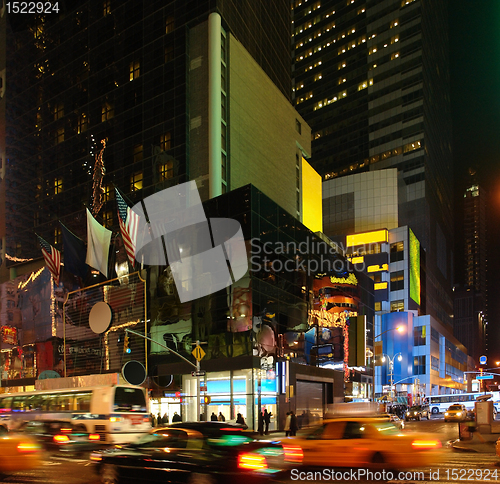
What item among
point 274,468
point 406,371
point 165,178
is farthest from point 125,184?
point 406,371

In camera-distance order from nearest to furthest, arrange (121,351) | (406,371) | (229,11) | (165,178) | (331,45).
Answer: (121,351) → (165,178) → (229,11) → (406,371) → (331,45)

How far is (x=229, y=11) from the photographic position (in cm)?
5944

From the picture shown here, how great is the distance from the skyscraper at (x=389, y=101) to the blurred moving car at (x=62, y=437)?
355 feet

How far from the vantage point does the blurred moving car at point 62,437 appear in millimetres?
23281

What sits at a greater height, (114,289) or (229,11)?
(229,11)

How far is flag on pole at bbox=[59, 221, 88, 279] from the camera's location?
170 feet

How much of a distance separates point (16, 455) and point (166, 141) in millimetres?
45941

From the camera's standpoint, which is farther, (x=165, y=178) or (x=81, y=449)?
(x=165, y=178)

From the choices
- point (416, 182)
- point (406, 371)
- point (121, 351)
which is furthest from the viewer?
point (416, 182)

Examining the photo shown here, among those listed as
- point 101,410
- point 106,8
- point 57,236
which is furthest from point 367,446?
point 106,8


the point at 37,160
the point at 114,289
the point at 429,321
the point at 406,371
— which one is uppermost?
the point at 37,160

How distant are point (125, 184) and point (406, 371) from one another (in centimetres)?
7349

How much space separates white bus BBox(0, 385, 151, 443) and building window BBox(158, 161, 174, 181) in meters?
30.7

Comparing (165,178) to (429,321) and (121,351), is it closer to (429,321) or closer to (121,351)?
(121,351)
